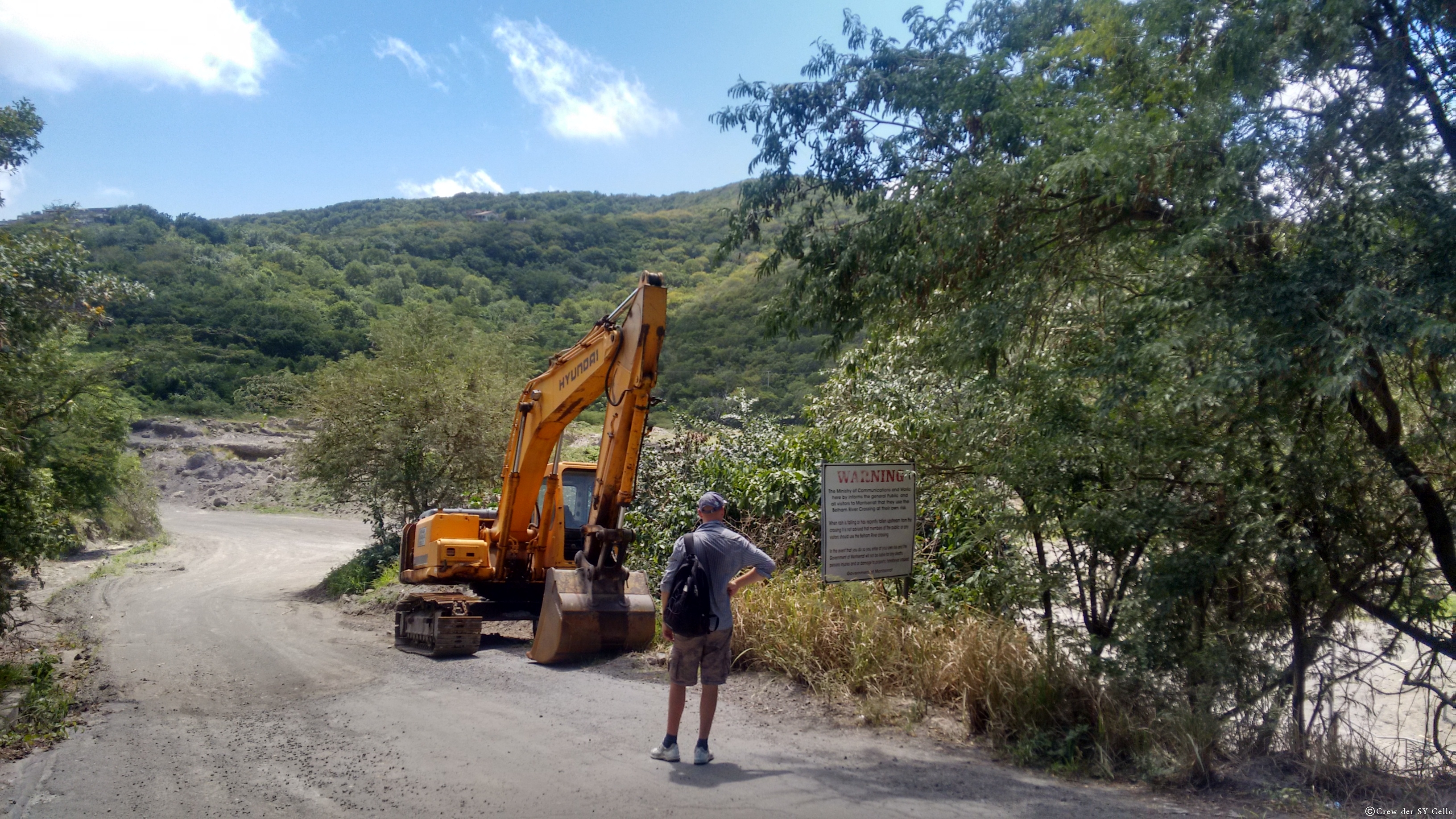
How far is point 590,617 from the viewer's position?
9477 millimetres

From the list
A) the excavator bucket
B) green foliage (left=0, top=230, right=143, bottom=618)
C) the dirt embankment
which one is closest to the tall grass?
the excavator bucket

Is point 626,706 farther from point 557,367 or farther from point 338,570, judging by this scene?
point 338,570

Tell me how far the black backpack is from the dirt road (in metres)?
0.84

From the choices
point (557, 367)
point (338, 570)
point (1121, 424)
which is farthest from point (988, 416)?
point (338, 570)

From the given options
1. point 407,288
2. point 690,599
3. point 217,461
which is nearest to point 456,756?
point 690,599

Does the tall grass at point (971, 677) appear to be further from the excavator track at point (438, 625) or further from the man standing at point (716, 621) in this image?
the excavator track at point (438, 625)

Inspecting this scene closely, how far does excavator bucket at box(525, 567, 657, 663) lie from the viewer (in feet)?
31.0

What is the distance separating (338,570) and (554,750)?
15116 mm

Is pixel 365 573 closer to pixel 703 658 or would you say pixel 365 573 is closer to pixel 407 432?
pixel 407 432

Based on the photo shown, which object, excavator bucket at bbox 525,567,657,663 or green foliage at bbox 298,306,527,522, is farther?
green foliage at bbox 298,306,527,522

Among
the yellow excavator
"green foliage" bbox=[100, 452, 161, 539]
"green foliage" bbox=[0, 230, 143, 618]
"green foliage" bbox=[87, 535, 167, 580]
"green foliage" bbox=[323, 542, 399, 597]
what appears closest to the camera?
"green foliage" bbox=[0, 230, 143, 618]

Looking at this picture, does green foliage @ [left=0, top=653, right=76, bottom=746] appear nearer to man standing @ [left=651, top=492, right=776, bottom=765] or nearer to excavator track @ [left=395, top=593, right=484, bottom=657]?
excavator track @ [left=395, top=593, right=484, bottom=657]

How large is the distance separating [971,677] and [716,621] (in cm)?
199

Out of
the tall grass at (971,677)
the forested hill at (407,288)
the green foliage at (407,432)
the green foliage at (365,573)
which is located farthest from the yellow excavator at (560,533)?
the green foliage at (407,432)
